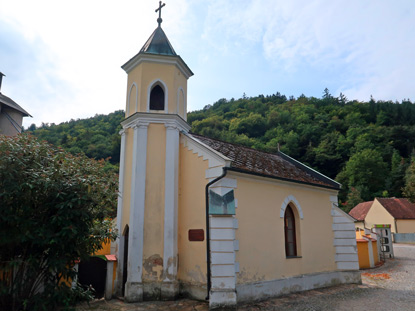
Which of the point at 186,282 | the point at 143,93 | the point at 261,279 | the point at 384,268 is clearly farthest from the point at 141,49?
the point at 384,268

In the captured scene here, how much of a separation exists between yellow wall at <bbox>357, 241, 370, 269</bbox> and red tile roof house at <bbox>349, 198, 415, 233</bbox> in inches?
1119

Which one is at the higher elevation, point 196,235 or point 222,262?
point 196,235

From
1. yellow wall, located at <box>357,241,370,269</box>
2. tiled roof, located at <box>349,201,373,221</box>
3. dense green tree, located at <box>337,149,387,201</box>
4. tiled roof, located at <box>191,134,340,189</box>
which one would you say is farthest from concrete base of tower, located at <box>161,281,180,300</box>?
dense green tree, located at <box>337,149,387,201</box>

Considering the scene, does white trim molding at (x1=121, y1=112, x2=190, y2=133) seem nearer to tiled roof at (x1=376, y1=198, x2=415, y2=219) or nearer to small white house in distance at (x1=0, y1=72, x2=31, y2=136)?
small white house in distance at (x1=0, y1=72, x2=31, y2=136)

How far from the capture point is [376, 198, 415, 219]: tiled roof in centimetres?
4219

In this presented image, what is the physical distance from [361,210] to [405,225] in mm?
7376

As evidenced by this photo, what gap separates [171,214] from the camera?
10.7 meters

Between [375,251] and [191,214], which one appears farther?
[375,251]

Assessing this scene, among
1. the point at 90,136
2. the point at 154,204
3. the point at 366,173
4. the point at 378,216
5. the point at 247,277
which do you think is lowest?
the point at 247,277

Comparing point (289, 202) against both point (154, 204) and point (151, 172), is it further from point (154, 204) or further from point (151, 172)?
point (151, 172)

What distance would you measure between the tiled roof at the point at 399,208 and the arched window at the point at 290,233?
3644cm

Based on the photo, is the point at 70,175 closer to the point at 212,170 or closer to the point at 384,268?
the point at 212,170

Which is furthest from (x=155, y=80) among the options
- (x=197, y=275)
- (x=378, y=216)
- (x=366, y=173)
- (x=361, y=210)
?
(x=366, y=173)

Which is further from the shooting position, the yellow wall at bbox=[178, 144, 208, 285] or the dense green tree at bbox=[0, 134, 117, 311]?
the yellow wall at bbox=[178, 144, 208, 285]
